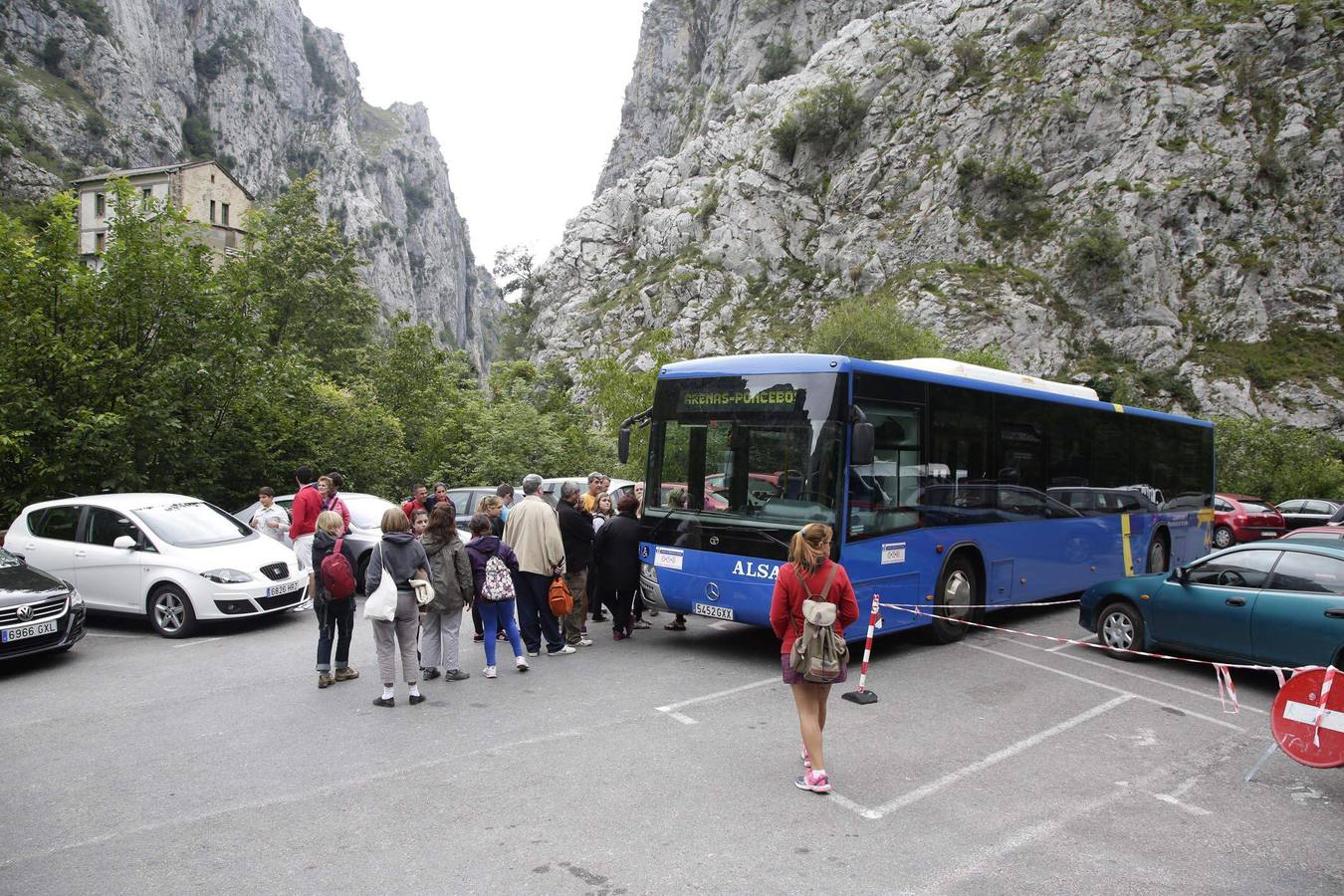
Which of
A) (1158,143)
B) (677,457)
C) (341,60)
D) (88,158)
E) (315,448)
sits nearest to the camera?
(677,457)

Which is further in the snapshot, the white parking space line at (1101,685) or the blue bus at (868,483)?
the blue bus at (868,483)

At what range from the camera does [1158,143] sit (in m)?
54.4

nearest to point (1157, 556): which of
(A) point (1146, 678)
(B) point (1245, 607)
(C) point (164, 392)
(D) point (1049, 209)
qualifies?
(A) point (1146, 678)

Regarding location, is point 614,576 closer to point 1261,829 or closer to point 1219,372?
point 1261,829

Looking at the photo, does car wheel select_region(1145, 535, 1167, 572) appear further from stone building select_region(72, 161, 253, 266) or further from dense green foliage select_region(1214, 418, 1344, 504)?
stone building select_region(72, 161, 253, 266)

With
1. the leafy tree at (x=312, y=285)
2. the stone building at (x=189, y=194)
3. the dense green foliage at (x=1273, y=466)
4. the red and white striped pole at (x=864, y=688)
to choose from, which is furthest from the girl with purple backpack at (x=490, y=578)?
the stone building at (x=189, y=194)

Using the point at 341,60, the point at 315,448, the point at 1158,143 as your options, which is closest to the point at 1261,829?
the point at 315,448

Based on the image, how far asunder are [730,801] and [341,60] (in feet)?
530

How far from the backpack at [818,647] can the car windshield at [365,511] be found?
9344 millimetres

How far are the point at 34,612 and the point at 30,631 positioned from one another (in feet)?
0.61

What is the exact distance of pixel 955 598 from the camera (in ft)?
32.0

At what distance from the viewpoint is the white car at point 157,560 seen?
10062 mm

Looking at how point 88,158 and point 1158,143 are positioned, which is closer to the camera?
point 1158,143

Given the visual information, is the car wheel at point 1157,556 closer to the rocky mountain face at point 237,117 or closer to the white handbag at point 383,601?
the white handbag at point 383,601
